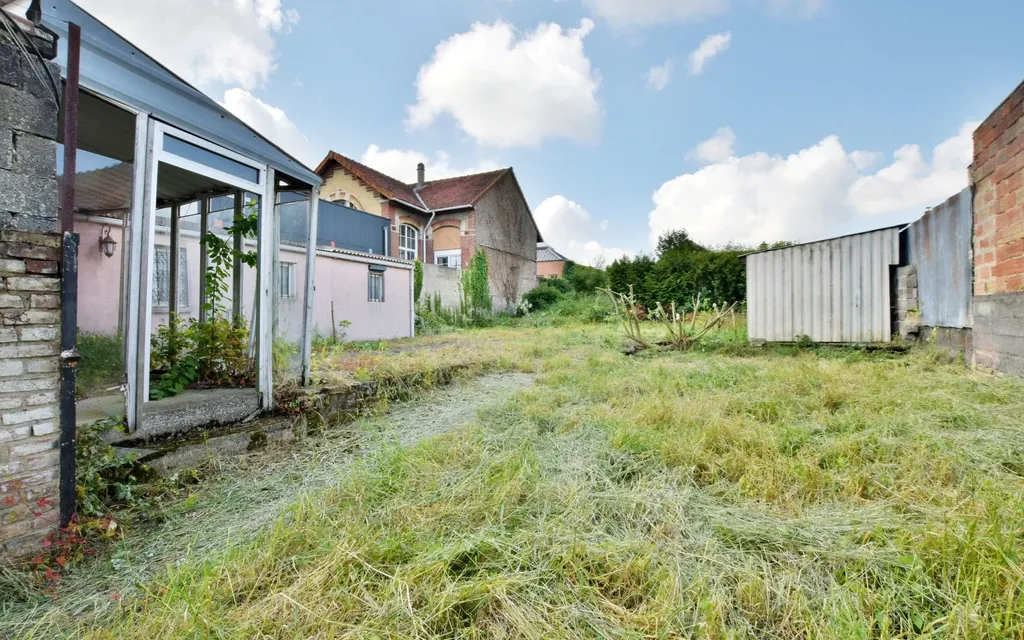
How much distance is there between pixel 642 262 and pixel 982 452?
15.2m

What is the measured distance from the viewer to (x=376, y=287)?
40.0 ft

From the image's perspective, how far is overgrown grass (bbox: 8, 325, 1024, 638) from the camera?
59.2 inches

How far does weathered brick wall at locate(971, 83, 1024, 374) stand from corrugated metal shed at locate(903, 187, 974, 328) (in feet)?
0.86

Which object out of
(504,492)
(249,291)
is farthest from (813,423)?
(249,291)

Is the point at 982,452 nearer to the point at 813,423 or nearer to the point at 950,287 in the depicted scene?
the point at 813,423

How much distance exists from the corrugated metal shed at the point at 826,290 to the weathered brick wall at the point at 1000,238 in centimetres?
232

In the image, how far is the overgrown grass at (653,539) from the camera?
1.50 m

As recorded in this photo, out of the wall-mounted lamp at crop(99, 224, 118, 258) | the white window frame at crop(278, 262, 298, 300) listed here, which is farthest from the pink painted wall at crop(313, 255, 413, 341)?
the wall-mounted lamp at crop(99, 224, 118, 258)

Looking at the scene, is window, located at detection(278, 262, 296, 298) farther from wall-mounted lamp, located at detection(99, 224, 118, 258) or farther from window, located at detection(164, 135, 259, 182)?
window, located at detection(164, 135, 259, 182)

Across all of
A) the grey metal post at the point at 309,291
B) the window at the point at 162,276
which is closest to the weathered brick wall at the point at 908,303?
the grey metal post at the point at 309,291

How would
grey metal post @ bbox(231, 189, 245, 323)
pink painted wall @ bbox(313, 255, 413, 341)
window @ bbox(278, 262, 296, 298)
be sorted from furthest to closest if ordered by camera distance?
pink painted wall @ bbox(313, 255, 413, 341), window @ bbox(278, 262, 296, 298), grey metal post @ bbox(231, 189, 245, 323)

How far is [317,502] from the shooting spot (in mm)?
2387

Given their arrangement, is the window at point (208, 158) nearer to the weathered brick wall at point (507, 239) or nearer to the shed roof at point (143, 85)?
the shed roof at point (143, 85)

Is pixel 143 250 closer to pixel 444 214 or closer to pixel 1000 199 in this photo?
pixel 1000 199
